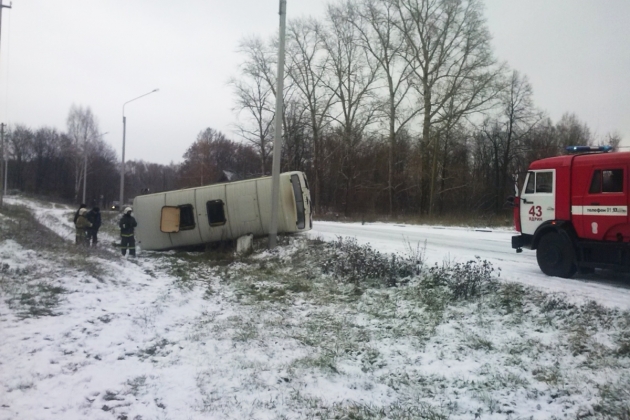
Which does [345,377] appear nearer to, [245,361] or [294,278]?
[245,361]

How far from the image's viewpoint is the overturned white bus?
1844 centimetres

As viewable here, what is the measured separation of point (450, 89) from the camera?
112 ft

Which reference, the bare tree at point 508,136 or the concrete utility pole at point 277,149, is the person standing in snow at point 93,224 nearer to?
the concrete utility pole at point 277,149

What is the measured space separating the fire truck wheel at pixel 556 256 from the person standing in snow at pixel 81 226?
51.1 feet

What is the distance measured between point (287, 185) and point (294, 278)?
20.2 feet

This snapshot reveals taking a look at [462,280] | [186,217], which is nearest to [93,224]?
[186,217]

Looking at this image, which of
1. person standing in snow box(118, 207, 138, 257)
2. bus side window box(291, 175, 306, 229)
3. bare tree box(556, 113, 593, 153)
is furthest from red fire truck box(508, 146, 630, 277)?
bare tree box(556, 113, 593, 153)

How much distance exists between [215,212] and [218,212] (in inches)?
5.4

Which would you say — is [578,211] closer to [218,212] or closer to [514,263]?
[514,263]

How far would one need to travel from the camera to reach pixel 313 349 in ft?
24.4

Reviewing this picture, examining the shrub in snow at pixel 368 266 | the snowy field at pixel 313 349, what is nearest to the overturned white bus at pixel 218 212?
the shrub in snow at pixel 368 266

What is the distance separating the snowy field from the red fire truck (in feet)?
1.75

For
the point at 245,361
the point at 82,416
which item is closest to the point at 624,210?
the point at 245,361

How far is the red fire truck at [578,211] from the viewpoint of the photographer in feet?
28.3
